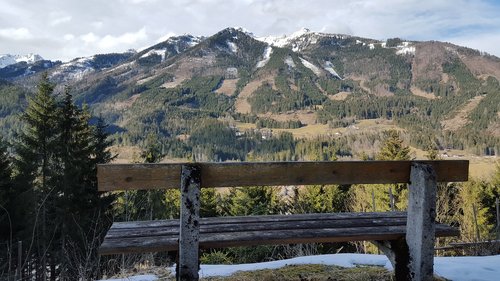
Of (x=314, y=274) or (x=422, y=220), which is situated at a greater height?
(x=422, y=220)

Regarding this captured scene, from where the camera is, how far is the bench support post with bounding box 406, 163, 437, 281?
3.52 metres

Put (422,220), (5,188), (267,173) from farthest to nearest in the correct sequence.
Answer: (5,188) → (422,220) → (267,173)

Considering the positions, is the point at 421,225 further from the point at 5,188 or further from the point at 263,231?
the point at 5,188

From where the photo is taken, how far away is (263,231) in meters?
3.58

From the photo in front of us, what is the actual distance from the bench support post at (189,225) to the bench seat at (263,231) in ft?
0.52

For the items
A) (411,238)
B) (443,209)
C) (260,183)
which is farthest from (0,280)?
(443,209)

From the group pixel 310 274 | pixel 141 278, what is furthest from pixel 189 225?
pixel 310 274

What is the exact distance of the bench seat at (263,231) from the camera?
3314mm

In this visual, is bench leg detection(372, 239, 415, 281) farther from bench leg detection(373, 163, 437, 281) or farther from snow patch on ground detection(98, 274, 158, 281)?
snow patch on ground detection(98, 274, 158, 281)

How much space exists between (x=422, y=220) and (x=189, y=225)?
6.25 ft

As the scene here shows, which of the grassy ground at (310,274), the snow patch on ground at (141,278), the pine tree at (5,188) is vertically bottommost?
the pine tree at (5,188)

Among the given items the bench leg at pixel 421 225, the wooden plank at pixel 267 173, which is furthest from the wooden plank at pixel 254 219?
the wooden plank at pixel 267 173

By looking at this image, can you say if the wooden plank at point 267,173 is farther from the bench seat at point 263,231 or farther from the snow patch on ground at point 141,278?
the snow patch on ground at point 141,278

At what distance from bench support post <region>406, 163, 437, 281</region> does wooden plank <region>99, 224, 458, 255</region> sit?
0.21m
